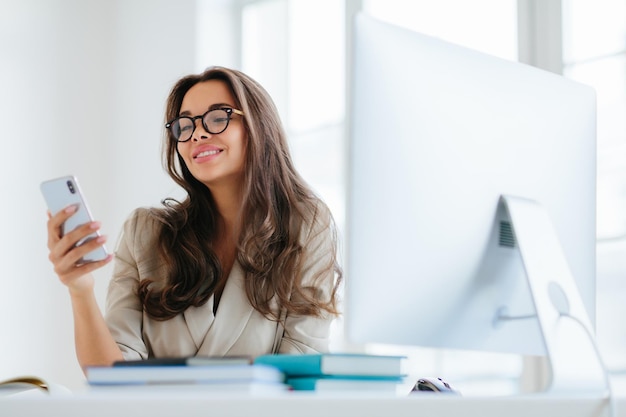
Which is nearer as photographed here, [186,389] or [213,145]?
[186,389]

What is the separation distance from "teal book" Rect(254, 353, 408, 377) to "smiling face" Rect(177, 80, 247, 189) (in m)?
0.99

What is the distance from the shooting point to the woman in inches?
77.0

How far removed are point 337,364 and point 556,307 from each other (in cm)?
38

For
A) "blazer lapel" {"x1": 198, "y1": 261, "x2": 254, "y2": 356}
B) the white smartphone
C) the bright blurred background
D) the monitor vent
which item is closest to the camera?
the monitor vent

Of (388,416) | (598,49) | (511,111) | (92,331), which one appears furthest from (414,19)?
(388,416)

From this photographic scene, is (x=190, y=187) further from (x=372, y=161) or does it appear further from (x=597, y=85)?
(x=597, y=85)

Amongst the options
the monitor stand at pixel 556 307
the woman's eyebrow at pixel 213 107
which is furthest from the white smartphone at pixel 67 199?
the monitor stand at pixel 556 307

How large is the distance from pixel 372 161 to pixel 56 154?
10.0 feet

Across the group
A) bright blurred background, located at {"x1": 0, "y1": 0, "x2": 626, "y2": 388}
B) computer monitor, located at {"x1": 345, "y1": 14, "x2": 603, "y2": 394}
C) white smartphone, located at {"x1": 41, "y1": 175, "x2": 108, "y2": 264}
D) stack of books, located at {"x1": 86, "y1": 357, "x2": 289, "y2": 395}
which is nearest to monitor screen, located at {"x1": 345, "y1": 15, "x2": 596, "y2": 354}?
computer monitor, located at {"x1": 345, "y1": 14, "x2": 603, "y2": 394}

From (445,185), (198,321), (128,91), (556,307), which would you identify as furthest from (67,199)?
(128,91)

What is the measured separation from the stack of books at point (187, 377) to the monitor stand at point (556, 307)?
0.38 metres

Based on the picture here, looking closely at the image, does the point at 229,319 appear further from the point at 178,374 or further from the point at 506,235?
the point at 178,374

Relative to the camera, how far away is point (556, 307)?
1.24 metres

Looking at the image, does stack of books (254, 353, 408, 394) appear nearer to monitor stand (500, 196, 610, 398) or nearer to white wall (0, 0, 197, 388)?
monitor stand (500, 196, 610, 398)
